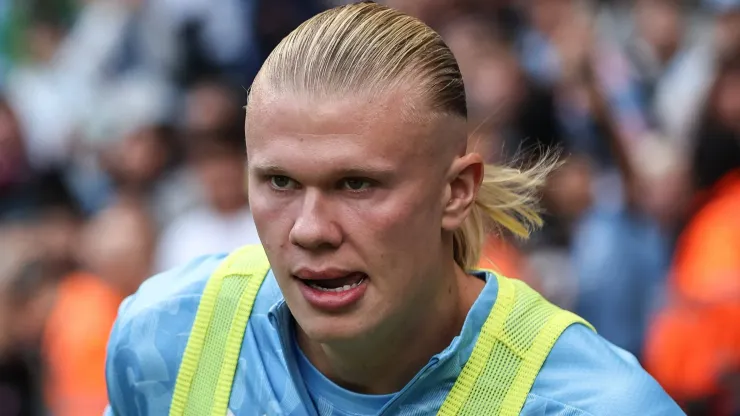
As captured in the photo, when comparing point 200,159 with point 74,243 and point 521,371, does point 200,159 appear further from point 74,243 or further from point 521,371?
point 521,371

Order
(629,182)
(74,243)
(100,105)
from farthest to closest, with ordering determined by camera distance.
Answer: (100,105) < (74,243) < (629,182)

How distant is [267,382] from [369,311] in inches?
16.1

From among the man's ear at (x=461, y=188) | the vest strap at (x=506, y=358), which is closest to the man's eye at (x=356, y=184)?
the man's ear at (x=461, y=188)

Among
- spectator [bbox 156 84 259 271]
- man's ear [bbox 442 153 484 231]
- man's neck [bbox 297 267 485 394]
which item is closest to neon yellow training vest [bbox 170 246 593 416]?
man's neck [bbox 297 267 485 394]

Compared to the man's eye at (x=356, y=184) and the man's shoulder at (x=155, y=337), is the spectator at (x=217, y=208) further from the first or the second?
the man's eye at (x=356, y=184)

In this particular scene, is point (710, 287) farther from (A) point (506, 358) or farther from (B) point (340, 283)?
(B) point (340, 283)

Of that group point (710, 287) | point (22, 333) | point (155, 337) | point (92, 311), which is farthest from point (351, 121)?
point (22, 333)

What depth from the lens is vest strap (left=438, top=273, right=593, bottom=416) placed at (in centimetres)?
254

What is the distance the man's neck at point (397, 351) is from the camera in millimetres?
2613

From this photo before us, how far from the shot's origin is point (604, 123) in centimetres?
593

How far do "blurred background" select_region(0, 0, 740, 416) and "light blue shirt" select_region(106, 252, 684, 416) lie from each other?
1365 millimetres

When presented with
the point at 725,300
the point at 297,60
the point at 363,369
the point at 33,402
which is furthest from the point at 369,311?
the point at 33,402

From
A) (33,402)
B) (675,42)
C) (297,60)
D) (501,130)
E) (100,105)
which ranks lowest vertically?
(33,402)

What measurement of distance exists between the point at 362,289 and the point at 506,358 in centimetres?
38
